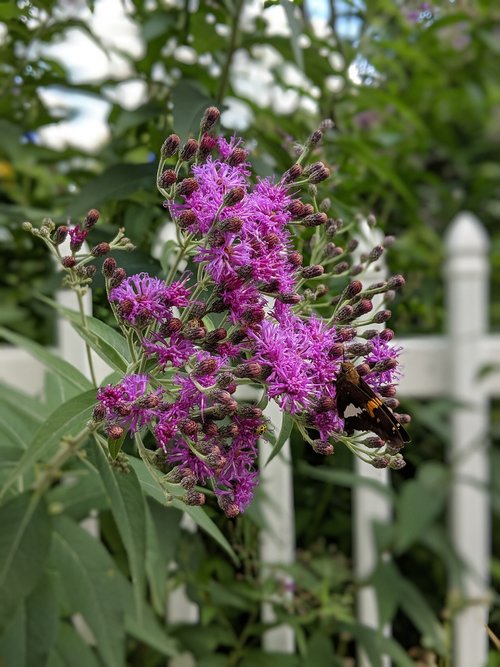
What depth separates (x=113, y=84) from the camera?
1.58m

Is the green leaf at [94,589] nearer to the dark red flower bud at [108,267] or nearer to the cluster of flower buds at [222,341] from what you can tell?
the cluster of flower buds at [222,341]

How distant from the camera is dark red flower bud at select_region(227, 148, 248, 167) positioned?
0.73m

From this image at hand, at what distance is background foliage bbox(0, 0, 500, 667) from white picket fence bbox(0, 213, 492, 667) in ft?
0.21

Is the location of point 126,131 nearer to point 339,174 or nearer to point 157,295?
point 339,174

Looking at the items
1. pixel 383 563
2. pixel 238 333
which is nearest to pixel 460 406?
pixel 383 563

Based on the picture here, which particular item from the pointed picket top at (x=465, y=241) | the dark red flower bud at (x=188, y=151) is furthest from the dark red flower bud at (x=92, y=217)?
the pointed picket top at (x=465, y=241)

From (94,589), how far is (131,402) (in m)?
0.58

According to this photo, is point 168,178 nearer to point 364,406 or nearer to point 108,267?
point 108,267

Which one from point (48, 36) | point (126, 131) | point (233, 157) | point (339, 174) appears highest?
point (48, 36)

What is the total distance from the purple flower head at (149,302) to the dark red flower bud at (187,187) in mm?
87

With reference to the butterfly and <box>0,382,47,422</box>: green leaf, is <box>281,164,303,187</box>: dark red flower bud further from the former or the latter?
<box>0,382,47,422</box>: green leaf

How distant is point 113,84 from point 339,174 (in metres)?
0.50

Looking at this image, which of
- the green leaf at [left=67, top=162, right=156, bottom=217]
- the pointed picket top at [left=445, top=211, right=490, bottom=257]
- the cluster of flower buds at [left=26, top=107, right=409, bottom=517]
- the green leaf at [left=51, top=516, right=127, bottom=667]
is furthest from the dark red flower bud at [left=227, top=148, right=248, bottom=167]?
the pointed picket top at [left=445, top=211, right=490, bottom=257]

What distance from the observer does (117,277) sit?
711mm
